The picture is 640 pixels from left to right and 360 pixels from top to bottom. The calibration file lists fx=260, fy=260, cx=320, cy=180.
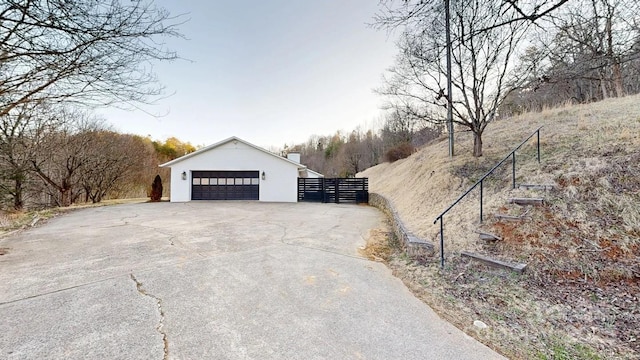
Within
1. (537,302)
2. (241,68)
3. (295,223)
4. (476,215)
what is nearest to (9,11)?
(295,223)

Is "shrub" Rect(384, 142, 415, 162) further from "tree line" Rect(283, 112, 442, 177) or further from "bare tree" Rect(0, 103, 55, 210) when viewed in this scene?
"bare tree" Rect(0, 103, 55, 210)

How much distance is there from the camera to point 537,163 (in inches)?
241

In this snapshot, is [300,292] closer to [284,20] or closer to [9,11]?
[9,11]

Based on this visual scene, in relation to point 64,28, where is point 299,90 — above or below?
above

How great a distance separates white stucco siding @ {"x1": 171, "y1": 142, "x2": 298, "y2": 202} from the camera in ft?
49.9

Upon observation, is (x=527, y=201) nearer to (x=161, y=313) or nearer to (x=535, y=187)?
(x=535, y=187)

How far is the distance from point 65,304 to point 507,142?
11.6m

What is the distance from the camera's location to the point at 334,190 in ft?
51.1

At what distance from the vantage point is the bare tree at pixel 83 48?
334cm

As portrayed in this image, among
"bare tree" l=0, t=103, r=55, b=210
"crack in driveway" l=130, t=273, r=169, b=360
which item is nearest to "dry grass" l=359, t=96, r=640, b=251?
"crack in driveway" l=130, t=273, r=169, b=360

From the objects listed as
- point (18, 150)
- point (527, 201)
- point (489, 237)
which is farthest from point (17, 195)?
point (527, 201)

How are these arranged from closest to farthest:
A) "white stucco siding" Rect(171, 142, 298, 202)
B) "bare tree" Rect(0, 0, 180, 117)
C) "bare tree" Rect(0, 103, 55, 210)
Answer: "bare tree" Rect(0, 0, 180, 117), "bare tree" Rect(0, 103, 55, 210), "white stucco siding" Rect(171, 142, 298, 202)

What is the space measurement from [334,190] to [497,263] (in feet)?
39.5

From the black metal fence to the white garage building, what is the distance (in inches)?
24.9
